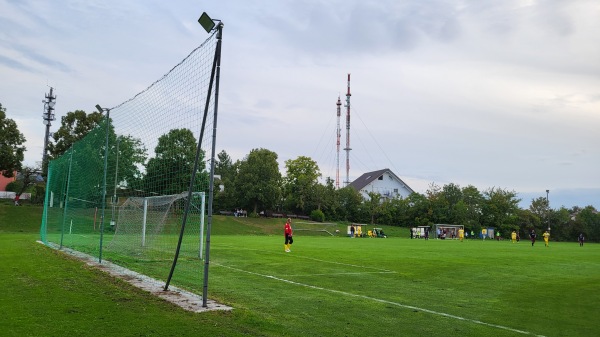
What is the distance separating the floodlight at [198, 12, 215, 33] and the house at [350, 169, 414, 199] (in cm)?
8484

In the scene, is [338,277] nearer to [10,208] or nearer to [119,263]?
[119,263]

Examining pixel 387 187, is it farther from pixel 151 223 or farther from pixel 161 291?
pixel 161 291

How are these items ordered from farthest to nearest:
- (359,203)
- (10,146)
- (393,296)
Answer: (359,203), (10,146), (393,296)

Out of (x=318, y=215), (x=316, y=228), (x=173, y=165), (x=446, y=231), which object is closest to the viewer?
(x=173, y=165)

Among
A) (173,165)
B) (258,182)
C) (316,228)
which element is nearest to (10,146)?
(258,182)

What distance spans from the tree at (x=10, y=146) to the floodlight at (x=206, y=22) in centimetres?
5244

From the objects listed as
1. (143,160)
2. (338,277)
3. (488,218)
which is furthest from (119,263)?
(488,218)

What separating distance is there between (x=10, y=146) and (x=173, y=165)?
49527 mm

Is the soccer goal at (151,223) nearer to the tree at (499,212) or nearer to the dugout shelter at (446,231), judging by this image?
the dugout shelter at (446,231)

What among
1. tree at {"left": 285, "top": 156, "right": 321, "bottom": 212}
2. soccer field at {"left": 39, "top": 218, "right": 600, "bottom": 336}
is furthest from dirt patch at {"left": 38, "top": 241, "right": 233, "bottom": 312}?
tree at {"left": 285, "top": 156, "right": 321, "bottom": 212}

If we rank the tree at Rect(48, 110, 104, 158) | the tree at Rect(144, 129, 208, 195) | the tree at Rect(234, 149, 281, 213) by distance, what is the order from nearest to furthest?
the tree at Rect(144, 129, 208, 195) → the tree at Rect(48, 110, 104, 158) → the tree at Rect(234, 149, 281, 213)

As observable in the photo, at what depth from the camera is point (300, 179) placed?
269ft

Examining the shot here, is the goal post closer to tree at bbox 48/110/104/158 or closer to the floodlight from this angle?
the floodlight

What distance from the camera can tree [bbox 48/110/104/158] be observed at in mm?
58719
